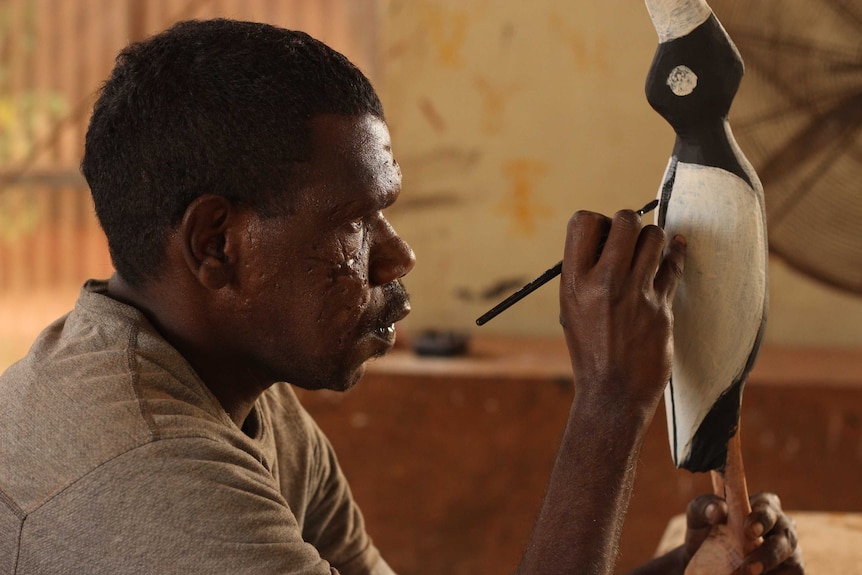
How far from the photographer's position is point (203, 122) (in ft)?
3.26

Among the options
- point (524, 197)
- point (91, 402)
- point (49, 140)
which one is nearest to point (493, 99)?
point (524, 197)

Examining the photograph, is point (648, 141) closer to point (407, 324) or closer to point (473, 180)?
point (473, 180)

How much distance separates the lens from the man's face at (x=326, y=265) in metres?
1.02

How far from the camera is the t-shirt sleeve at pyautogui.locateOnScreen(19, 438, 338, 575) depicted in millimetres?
863

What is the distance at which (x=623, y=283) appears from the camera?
984 millimetres

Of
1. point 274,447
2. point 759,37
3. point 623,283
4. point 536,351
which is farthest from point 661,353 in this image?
point 759,37

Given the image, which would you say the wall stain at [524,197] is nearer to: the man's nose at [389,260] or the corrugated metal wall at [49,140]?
the corrugated metal wall at [49,140]

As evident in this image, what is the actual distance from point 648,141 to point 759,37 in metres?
0.38

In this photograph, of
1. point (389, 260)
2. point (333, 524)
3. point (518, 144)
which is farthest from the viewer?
point (518, 144)

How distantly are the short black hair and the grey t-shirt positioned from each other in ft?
0.37

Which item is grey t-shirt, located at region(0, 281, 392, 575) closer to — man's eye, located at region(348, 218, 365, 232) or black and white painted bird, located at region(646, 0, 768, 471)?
man's eye, located at region(348, 218, 365, 232)

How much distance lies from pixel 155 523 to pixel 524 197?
2057 mm

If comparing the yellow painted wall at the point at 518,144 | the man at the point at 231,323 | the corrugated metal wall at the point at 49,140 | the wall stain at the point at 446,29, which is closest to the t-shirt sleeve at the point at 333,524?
the man at the point at 231,323

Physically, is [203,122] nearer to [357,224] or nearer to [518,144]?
[357,224]
